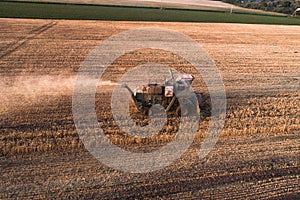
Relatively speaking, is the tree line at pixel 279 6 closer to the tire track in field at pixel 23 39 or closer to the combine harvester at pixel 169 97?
the tire track in field at pixel 23 39

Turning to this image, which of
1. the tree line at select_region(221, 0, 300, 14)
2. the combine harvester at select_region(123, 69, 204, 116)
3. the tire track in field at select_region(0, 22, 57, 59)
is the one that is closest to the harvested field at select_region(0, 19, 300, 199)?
the tire track in field at select_region(0, 22, 57, 59)

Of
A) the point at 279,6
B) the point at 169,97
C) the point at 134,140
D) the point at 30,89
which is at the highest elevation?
the point at 279,6

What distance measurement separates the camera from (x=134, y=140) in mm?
8906

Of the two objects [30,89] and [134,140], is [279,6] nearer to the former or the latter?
[30,89]

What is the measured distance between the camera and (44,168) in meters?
7.53

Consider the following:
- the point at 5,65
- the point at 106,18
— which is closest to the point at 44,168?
the point at 5,65

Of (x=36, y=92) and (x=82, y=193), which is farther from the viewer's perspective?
(x=36, y=92)

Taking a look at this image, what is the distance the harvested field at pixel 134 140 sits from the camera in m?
7.10

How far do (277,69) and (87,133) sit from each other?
1332 centimetres

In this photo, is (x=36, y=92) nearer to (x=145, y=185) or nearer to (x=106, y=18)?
(x=145, y=185)

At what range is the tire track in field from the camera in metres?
17.5

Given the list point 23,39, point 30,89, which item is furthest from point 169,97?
point 23,39

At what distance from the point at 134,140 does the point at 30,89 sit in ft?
19.7

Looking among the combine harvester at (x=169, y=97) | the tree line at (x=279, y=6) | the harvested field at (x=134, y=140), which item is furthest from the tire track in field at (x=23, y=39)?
the tree line at (x=279, y=6)
